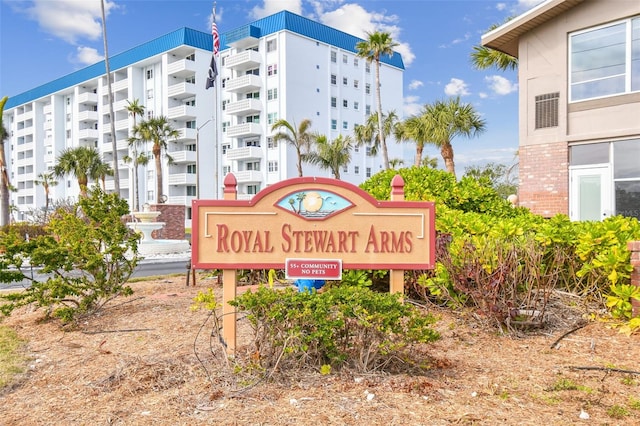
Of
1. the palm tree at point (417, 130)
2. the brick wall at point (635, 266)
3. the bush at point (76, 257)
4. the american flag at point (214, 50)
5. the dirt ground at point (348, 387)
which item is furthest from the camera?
the american flag at point (214, 50)

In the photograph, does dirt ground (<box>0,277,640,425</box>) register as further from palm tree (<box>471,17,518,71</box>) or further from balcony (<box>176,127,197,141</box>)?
balcony (<box>176,127,197,141</box>)

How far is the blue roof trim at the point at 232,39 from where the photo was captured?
43125mm

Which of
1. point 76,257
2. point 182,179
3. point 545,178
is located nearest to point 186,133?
point 182,179

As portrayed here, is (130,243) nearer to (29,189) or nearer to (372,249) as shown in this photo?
(372,249)

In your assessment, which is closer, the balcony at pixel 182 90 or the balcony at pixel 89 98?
the balcony at pixel 182 90

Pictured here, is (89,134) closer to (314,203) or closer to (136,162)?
(136,162)

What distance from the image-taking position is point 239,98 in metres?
46.6

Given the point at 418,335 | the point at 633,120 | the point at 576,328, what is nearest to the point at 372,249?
the point at 418,335

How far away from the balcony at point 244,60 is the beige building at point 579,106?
3155 cm

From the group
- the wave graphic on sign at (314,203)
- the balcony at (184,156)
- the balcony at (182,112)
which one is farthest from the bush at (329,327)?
the balcony at (182,112)

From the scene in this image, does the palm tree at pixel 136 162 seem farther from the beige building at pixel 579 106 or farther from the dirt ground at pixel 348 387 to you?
the dirt ground at pixel 348 387

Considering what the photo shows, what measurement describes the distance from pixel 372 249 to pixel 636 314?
307 centimetres

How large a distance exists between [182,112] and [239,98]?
5.85m

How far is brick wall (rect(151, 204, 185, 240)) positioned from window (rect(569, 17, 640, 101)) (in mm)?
19870
